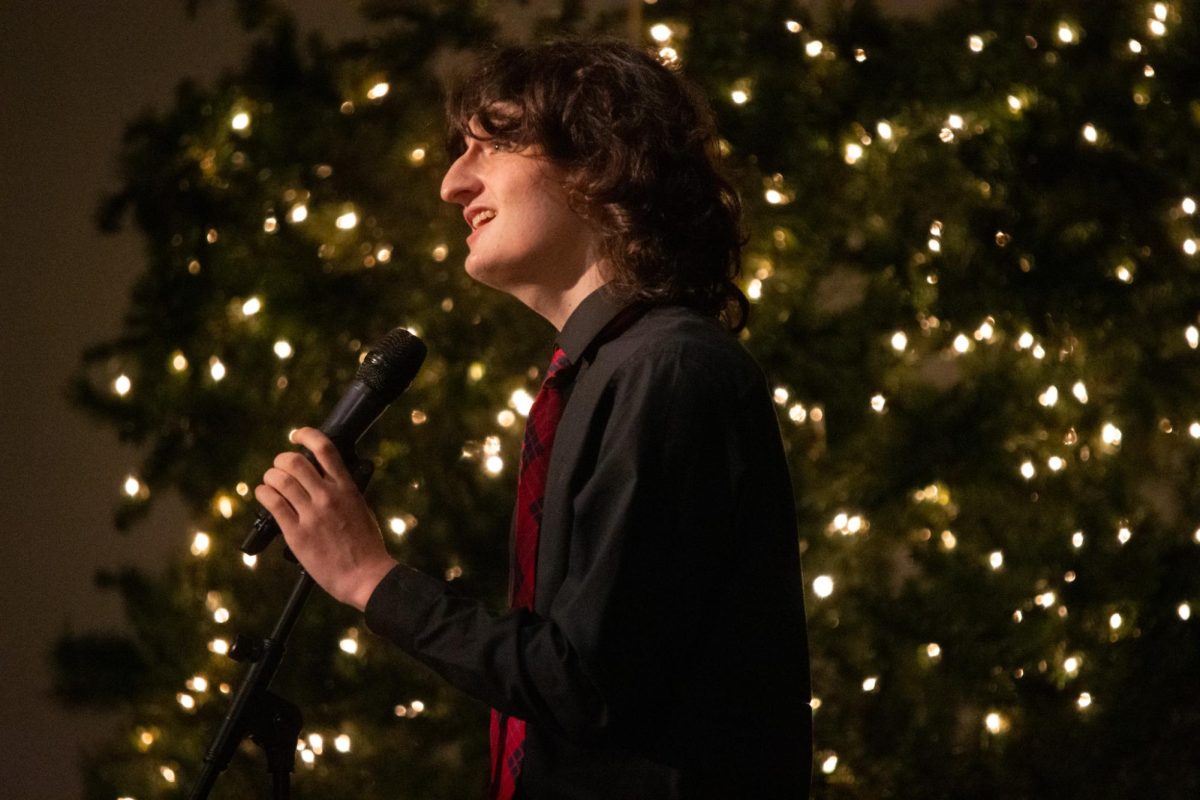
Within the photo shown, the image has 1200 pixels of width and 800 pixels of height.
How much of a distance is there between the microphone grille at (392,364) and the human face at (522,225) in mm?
112

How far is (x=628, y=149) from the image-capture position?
61.9 inches

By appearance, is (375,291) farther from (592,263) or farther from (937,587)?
(937,587)

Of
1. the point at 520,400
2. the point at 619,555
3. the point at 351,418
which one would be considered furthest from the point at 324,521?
the point at 520,400

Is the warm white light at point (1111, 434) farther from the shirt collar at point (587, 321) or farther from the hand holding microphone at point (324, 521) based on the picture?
the hand holding microphone at point (324, 521)

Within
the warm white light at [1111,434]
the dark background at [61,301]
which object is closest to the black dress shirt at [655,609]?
the warm white light at [1111,434]

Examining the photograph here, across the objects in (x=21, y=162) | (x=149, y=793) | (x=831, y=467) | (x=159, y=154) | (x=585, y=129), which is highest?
(x=21, y=162)

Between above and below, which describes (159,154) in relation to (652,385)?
above

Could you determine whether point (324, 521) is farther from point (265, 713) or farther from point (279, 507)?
point (265, 713)

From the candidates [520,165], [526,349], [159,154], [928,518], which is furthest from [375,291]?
[928,518]

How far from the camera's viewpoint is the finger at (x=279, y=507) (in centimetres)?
130

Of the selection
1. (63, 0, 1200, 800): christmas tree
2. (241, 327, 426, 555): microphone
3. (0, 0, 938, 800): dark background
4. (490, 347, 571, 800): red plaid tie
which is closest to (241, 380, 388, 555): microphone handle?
(241, 327, 426, 555): microphone

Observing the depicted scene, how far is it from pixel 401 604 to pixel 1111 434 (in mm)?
1832

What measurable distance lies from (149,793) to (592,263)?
1.41 metres

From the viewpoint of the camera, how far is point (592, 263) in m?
1.53
